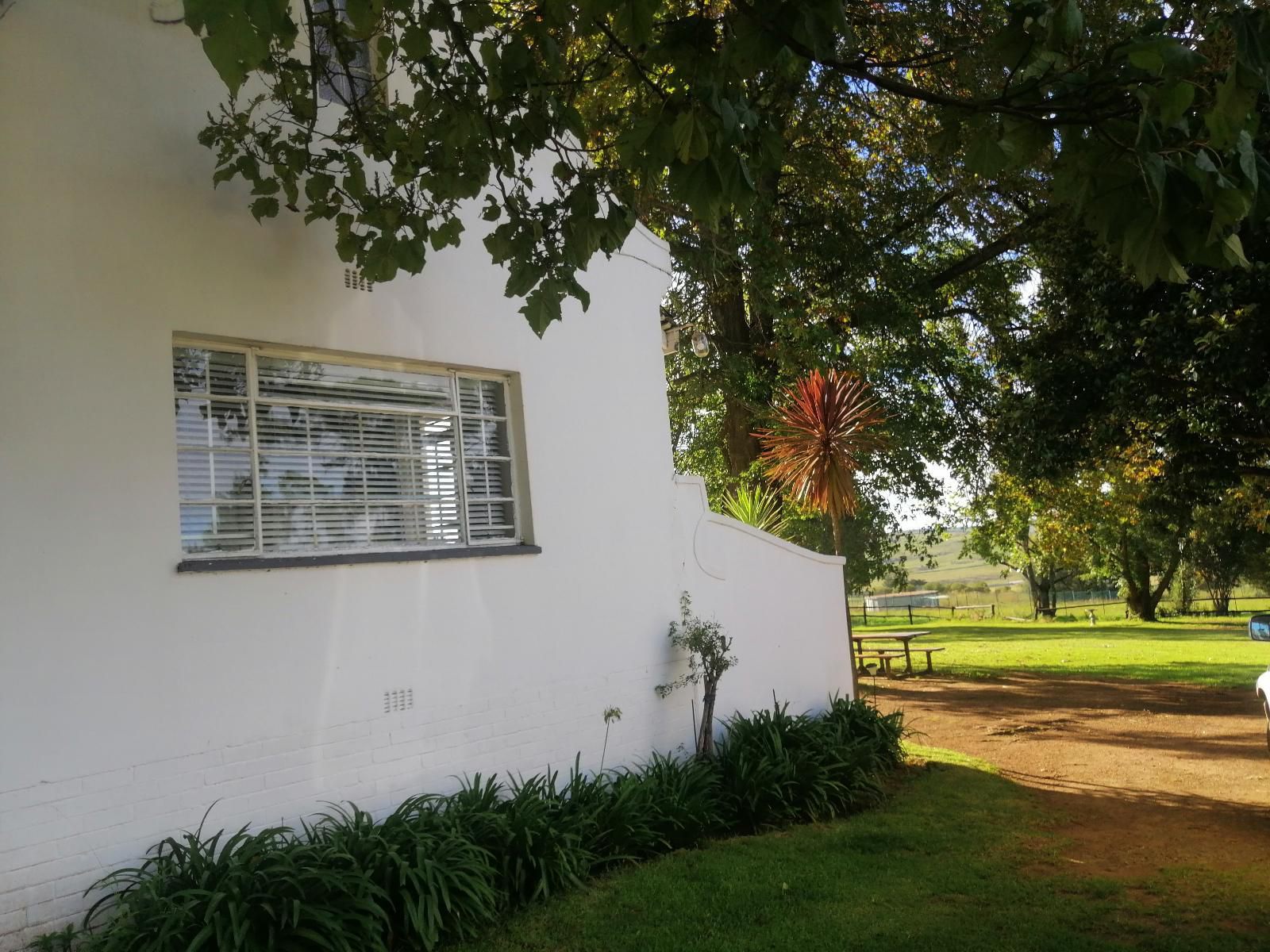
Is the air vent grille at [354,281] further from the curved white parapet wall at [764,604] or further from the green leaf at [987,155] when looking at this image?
the green leaf at [987,155]

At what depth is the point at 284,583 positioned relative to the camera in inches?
243

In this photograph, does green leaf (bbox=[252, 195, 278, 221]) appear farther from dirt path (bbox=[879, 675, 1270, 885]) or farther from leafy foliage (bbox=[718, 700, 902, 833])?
dirt path (bbox=[879, 675, 1270, 885])

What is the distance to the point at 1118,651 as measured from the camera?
21.5 meters

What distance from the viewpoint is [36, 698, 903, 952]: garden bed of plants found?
4.98 metres

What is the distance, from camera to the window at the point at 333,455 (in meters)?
6.14

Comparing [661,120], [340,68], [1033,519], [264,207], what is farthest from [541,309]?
[1033,519]

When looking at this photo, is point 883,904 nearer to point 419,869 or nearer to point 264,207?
point 419,869

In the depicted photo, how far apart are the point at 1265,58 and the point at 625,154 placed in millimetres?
2466

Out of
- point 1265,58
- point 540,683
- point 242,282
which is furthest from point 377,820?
point 1265,58

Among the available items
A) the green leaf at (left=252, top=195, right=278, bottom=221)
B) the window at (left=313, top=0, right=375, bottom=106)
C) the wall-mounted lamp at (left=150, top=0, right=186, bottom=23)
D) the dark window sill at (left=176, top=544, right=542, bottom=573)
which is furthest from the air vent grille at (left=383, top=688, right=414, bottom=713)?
the wall-mounted lamp at (left=150, top=0, right=186, bottom=23)

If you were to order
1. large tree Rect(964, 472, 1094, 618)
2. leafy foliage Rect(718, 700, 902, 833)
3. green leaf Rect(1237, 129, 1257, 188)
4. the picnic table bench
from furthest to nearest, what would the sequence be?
the picnic table bench
large tree Rect(964, 472, 1094, 618)
leafy foliage Rect(718, 700, 902, 833)
green leaf Rect(1237, 129, 1257, 188)

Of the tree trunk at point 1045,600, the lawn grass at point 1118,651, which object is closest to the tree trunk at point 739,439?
the lawn grass at point 1118,651

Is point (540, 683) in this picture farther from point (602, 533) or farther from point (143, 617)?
point (143, 617)

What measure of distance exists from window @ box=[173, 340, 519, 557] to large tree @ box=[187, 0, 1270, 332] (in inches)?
38.7
